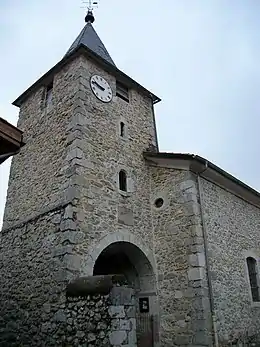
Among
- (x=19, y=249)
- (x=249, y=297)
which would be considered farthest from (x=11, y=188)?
(x=249, y=297)

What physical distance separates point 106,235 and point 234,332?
3666 millimetres

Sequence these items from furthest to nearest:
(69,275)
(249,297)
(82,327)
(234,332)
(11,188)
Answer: (11,188) < (249,297) < (234,332) < (69,275) < (82,327)

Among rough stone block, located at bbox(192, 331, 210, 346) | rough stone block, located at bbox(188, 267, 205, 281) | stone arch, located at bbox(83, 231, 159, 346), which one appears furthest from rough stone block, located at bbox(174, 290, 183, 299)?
rough stone block, located at bbox(192, 331, 210, 346)

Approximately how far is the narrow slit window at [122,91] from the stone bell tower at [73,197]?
0.14ft

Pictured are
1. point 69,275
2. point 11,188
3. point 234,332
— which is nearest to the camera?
point 69,275

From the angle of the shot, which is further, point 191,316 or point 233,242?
point 233,242

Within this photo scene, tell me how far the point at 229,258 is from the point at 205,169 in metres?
2.34

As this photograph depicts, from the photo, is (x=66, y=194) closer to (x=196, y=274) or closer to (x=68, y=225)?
(x=68, y=225)

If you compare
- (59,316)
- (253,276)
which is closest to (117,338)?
(59,316)

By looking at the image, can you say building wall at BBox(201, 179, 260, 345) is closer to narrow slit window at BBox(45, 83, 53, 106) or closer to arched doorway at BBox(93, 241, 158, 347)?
arched doorway at BBox(93, 241, 158, 347)

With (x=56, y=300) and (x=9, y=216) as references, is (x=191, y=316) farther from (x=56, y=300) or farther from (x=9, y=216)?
(x=9, y=216)

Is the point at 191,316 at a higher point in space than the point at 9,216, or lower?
lower

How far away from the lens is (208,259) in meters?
7.61

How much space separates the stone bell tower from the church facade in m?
0.03
